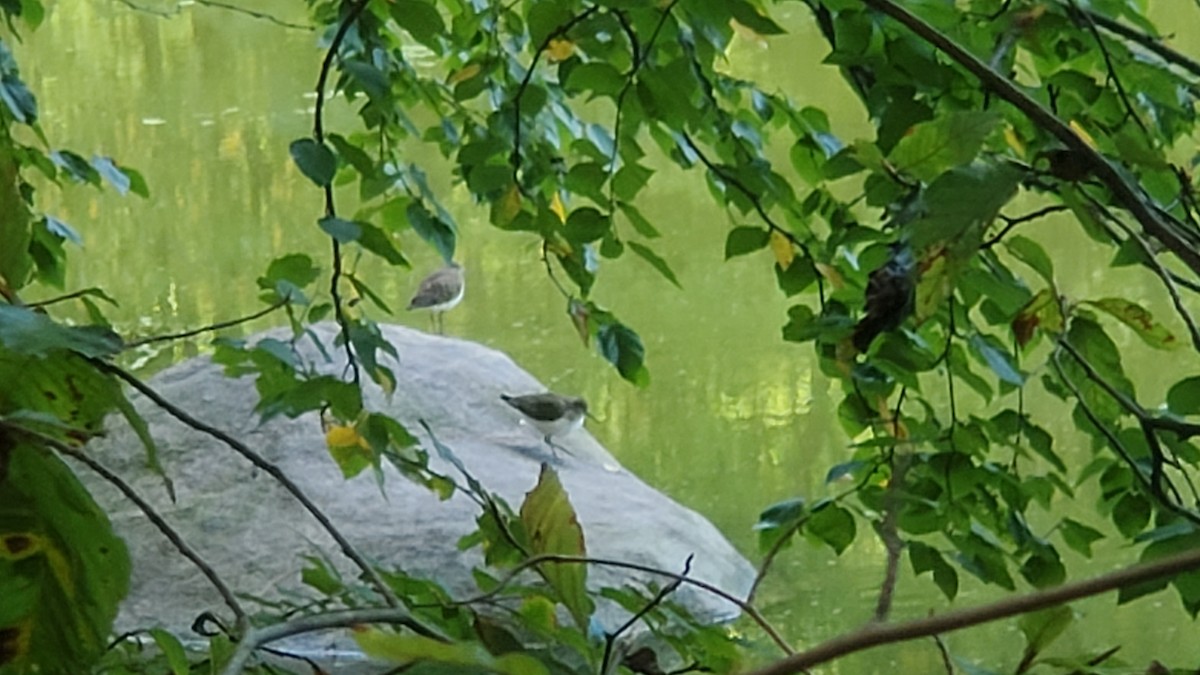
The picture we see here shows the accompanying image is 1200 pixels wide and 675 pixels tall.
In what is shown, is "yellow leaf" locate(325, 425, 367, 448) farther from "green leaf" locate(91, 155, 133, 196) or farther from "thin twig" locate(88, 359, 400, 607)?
"green leaf" locate(91, 155, 133, 196)

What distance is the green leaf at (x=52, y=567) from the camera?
0.36 metres

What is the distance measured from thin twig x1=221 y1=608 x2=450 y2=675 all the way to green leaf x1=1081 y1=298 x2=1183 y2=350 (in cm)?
30

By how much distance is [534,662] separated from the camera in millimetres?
256

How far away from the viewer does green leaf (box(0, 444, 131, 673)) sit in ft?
1.18

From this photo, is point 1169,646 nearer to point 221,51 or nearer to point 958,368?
point 958,368

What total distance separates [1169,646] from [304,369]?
1.24 meters

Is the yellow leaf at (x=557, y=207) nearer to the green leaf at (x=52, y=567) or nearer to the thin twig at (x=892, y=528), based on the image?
the thin twig at (x=892, y=528)

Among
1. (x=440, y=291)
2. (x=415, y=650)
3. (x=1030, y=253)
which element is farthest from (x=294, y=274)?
(x=440, y=291)

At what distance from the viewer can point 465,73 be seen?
3.28 ft

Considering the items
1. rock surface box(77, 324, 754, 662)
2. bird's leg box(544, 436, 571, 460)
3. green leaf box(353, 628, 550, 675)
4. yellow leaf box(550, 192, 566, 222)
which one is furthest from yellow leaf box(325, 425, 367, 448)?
bird's leg box(544, 436, 571, 460)

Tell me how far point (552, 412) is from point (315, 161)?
1.68 metres

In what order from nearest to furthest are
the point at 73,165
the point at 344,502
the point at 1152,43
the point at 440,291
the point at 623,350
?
the point at 1152,43 → the point at 623,350 → the point at 73,165 → the point at 344,502 → the point at 440,291

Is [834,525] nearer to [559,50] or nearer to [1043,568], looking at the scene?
[1043,568]

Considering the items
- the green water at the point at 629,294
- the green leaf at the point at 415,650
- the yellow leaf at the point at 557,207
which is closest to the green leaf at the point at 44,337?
the green leaf at the point at 415,650
